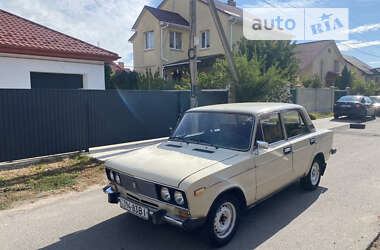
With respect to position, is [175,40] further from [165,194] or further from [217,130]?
[165,194]

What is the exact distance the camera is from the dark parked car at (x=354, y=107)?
1612 centimetres

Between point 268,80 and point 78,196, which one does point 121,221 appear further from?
point 268,80

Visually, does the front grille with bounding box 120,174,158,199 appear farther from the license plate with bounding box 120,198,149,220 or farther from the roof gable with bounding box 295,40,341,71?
the roof gable with bounding box 295,40,341,71

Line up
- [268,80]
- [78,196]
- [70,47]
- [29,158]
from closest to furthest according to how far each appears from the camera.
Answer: [78,196] < [29,158] < [70,47] < [268,80]

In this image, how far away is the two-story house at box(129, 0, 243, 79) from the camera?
22.1 m

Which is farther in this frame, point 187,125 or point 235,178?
point 187,125

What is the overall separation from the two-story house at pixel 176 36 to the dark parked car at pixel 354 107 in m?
9.23

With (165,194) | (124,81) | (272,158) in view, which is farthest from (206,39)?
(165,194)

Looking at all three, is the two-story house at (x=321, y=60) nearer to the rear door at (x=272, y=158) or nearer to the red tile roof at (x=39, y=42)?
the red tile roof at (x=39, y=42)

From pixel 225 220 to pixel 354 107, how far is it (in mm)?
15714

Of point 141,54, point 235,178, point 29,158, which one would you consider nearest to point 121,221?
point 235,178

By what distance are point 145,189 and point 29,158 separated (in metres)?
5.24

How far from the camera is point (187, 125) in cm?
441

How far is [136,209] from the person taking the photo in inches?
131
